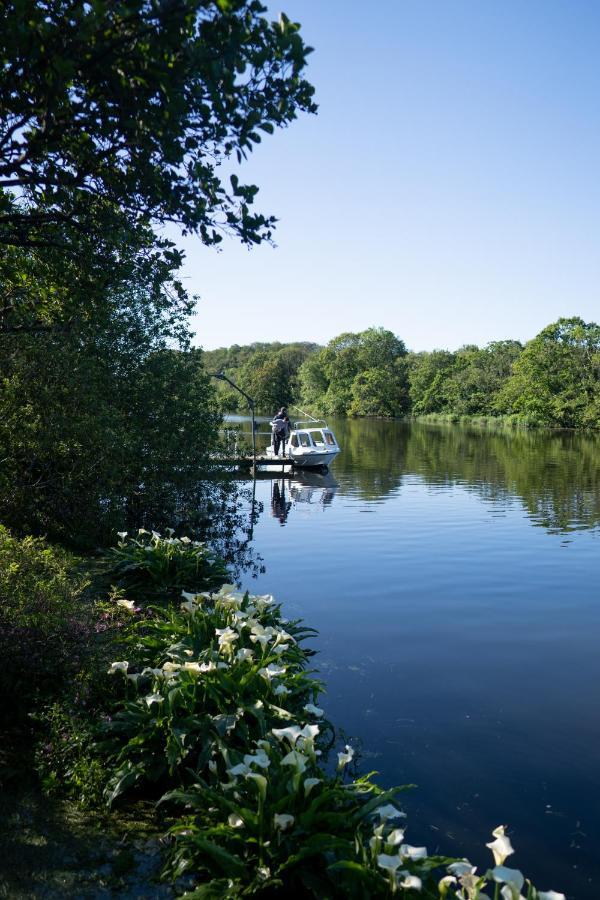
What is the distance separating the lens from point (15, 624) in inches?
241

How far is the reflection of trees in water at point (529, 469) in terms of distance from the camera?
73.6ft

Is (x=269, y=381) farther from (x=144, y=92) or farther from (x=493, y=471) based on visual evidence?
(x=144, y=92)

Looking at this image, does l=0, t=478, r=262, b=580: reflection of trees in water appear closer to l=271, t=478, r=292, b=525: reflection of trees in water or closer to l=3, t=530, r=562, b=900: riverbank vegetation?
l=271, t=478, r=292, b=525: reflection of trees in water

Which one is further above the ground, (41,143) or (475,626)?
(41,143)

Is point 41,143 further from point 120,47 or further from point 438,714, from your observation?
point 438,714

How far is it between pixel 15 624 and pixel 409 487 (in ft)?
73.6

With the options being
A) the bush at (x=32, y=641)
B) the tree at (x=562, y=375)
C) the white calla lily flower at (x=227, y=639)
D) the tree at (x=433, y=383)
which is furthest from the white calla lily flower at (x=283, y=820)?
the tree at (x=433, y=383)

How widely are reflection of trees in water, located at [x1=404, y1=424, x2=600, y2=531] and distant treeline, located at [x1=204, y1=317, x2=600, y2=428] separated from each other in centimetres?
1305

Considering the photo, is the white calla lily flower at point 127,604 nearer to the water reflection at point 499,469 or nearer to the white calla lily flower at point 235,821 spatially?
the white calla lily flower at point 235,821

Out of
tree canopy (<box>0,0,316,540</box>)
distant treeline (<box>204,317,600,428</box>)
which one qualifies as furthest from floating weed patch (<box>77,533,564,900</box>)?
distant treeline (<box>204,317,600,428</box>)

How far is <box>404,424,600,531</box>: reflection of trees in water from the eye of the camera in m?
22.4

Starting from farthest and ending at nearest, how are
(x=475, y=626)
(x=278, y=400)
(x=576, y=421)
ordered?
(x=278, y=400) < (x=576, y=421) < (x=475, y=626)

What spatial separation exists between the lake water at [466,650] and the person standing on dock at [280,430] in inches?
411

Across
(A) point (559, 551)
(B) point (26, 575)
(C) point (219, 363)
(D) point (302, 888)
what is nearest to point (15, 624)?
(B) point (26, 575)
